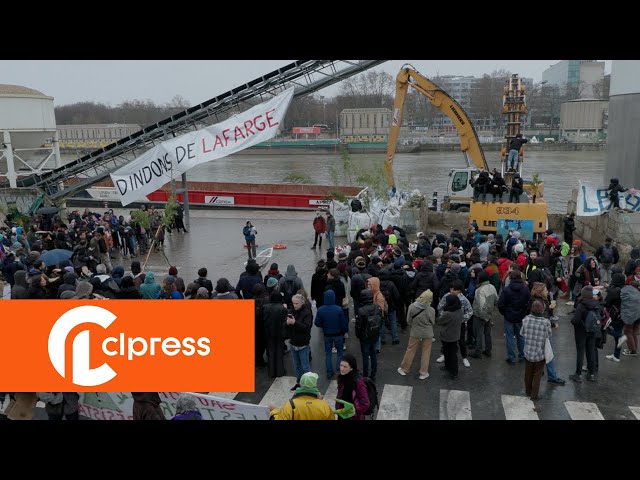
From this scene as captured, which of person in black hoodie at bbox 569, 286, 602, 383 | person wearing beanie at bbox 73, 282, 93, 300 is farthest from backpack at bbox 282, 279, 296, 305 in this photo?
person in black hoodie at bbox 569, 286, 602, 383

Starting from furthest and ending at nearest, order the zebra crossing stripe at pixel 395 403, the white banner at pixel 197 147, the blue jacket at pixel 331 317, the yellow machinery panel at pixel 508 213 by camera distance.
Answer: the yellow machinery panel at pixel 508 213
the white banner at pixel 197 147
the blue jacket at pixel 331 317
the zebra crossing stripe at pixel 395 403

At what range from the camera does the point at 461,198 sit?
19938mm

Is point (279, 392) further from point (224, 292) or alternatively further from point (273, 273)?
point (273, 273)

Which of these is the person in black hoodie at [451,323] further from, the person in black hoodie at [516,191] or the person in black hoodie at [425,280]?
the person in black hoodie at [516,191]

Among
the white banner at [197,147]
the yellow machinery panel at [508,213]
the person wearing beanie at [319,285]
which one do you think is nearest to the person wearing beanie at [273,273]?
the person wearing beanie at [319,285]

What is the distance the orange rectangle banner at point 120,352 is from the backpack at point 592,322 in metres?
4.69

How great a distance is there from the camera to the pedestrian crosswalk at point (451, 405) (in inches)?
271

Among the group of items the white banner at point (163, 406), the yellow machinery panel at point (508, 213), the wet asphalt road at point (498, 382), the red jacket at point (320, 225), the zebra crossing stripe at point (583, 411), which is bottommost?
the zebra crossing stripe at point (583, 411)

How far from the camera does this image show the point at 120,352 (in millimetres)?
5895

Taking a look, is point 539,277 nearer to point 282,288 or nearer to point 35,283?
point 282,288

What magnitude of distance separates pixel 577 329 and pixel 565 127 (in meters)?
114

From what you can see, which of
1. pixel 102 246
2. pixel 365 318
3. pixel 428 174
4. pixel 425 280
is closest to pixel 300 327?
pixel 365 318

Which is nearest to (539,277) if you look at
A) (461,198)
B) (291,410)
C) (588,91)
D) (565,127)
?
(291,410)

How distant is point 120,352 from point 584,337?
6195 mm
